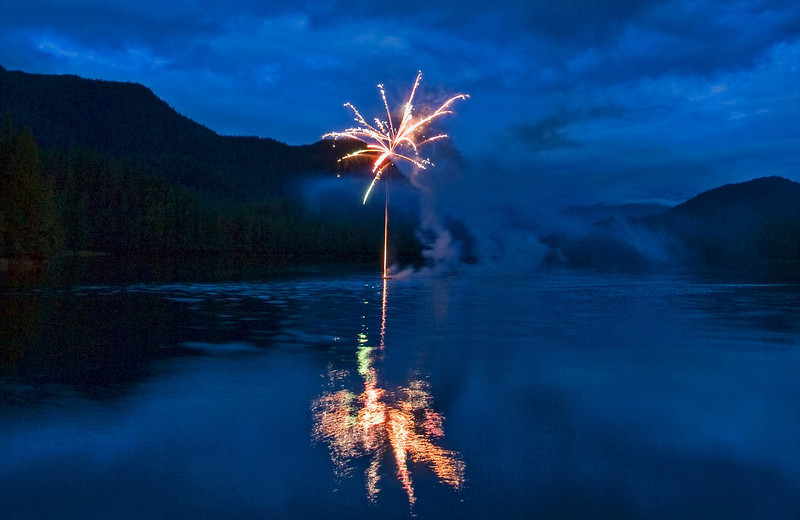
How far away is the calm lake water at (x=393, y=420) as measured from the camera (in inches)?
292

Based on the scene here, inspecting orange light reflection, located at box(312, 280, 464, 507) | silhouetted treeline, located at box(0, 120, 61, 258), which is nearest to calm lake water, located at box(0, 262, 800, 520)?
orange light reflection, located at box(312, 280, 464, 507)

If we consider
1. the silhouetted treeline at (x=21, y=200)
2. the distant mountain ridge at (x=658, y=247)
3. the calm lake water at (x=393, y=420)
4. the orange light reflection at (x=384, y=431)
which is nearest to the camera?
the calm lake water at (x=393, y=420)

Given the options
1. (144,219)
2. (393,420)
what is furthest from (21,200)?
(144,219)

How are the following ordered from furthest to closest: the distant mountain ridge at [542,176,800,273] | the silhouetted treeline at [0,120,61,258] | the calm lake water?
the distant mountain ridge at [542,176,800,273], the silhouetted treeline at [0,120,61,258], the calm lake water

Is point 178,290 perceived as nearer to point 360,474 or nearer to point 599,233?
point 360,474

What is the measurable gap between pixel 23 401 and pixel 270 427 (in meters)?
5.04

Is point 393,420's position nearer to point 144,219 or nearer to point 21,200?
point 21,200

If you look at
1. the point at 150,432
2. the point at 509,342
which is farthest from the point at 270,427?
the point at 509,342

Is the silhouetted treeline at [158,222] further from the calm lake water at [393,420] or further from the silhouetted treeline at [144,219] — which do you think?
the calm lake water at [393,420]

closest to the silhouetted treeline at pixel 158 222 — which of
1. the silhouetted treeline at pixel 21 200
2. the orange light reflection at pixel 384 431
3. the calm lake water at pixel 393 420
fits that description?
the silhouetted treeline at pixel 21 200

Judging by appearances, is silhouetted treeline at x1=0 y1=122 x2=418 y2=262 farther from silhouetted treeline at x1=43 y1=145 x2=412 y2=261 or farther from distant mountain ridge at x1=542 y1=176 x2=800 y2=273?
distant mountain ridge at x1=542 y1=176 x2=800 y2=273

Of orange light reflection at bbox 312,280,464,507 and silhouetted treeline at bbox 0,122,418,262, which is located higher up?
silhouetted treeline at bbox 0,122,418,262

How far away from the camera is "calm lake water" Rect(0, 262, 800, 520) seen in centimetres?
742

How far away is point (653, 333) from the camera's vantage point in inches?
900
